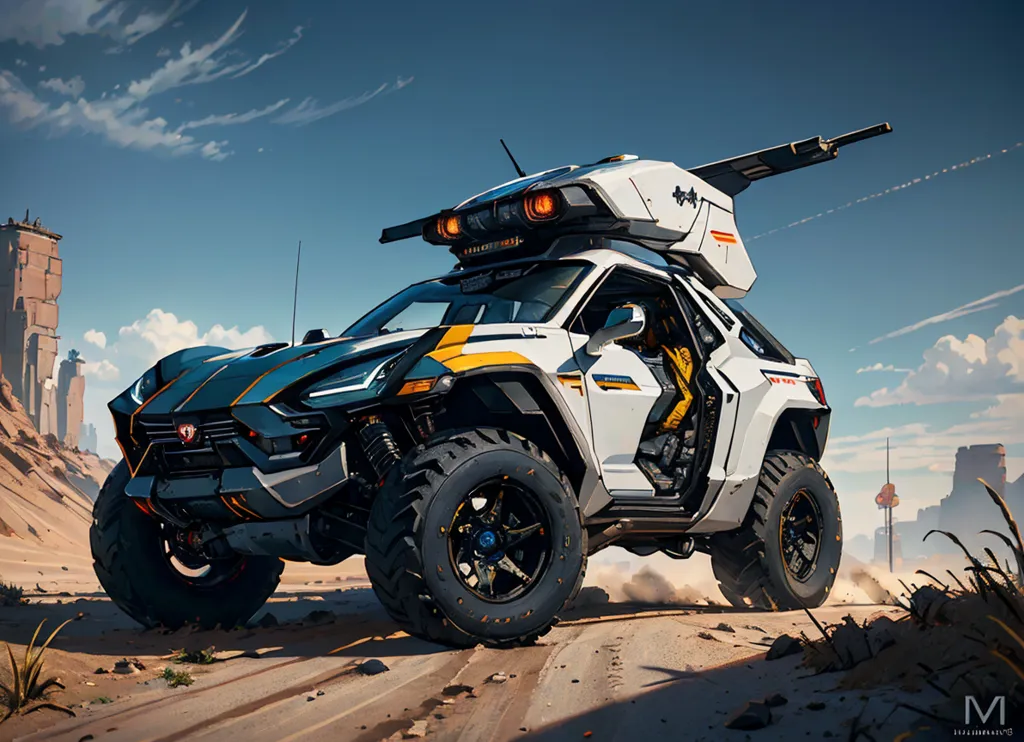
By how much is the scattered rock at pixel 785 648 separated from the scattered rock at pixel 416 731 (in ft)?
5.61

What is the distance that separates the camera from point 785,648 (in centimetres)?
454

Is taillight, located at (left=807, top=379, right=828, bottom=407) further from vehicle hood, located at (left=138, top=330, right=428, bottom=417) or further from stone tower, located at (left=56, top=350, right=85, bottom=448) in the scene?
stone tower, located at (left=56, top=350, right=85, bottom=448)

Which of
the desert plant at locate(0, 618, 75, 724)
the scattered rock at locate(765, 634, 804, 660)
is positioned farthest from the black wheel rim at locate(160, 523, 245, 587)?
the scattered rock at locate(765, 634, 804, 660)

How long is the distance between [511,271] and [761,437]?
2.38 m

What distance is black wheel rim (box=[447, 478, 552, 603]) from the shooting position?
17.2 feet

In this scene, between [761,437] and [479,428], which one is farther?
[761,437]

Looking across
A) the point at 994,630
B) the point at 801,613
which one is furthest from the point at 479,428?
the point at 801,613

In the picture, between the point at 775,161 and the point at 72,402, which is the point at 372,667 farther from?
the point at 72,402

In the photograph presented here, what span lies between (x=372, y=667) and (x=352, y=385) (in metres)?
1.46

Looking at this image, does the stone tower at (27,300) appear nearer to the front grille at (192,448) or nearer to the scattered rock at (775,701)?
the front grille at (192,448)

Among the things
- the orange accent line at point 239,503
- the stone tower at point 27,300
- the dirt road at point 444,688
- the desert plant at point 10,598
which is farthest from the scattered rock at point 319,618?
the stone tower at point 27,300

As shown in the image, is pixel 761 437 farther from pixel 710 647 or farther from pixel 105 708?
pixel 105 708

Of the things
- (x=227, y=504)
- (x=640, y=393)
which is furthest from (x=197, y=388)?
(x=640, y=393)

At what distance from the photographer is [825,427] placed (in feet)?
27.7
